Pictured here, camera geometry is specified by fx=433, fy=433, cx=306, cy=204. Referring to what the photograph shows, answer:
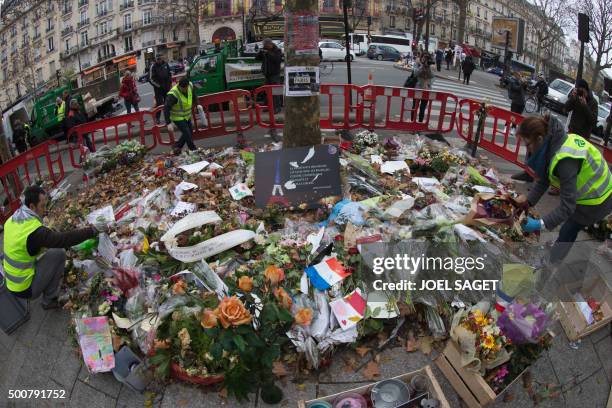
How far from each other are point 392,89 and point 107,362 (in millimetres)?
6865

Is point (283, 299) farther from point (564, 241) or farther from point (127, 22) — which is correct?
point (127, 22)

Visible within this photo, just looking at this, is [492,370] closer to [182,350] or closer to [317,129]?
→ [182,350]

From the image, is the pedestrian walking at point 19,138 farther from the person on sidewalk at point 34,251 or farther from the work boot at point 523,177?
the work boot at point 523,177

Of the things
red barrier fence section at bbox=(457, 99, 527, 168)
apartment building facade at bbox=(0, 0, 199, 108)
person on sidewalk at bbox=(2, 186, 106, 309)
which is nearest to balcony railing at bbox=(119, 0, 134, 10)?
apartment building facade at bbox=(0, 0, 199, 108)

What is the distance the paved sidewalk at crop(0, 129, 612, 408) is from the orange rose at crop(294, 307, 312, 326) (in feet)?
1.44

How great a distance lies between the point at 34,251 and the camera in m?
3.99

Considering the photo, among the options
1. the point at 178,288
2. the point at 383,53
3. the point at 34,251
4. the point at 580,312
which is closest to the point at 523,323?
the point at 580,312

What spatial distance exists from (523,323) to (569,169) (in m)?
1.32

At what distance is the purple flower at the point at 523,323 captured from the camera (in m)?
3.06

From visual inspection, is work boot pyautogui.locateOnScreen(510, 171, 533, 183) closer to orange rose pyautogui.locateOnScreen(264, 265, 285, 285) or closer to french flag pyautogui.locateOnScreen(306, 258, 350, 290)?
french flag pyautogui.locateOnScreen(306, 258, 350, 290)

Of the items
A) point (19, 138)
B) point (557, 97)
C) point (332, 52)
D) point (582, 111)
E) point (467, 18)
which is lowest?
point (557, 97)

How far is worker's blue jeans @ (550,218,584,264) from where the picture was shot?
4016 millimetres

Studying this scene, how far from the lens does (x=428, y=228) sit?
4.33 m

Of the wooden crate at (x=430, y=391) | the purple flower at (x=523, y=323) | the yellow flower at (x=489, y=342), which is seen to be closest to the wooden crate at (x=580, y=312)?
the purple flower at (x=523, y=323)
